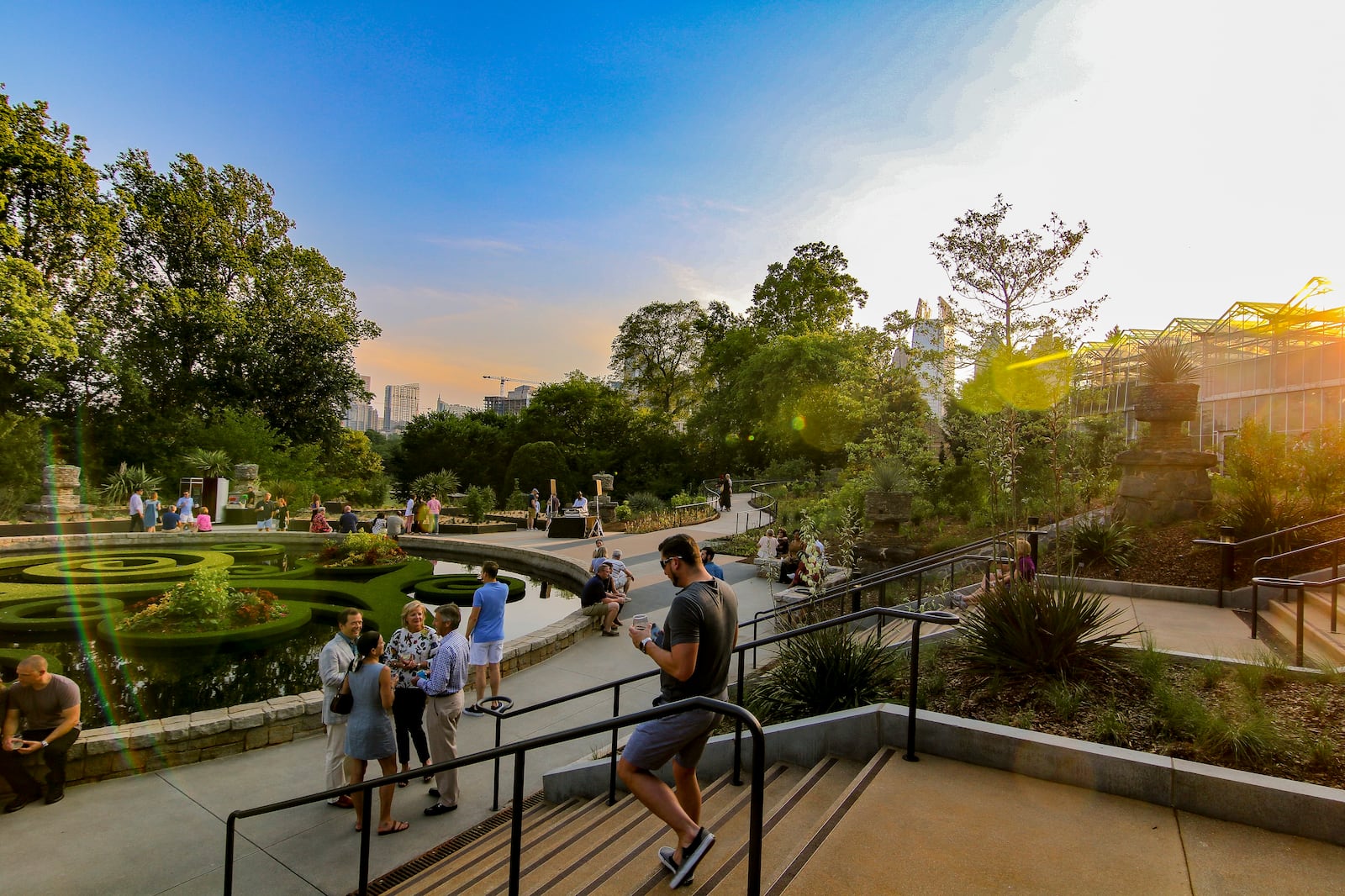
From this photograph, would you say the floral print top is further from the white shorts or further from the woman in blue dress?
the white shorts

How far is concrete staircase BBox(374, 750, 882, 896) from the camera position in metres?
2.93

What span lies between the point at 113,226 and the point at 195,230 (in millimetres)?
6067

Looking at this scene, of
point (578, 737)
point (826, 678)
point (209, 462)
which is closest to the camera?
point (578, 737)

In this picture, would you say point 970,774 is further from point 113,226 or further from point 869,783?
point 113,226

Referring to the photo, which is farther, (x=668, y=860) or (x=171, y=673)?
(x=171, y=673)

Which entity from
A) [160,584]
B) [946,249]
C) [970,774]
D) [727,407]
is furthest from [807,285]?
[970,774]

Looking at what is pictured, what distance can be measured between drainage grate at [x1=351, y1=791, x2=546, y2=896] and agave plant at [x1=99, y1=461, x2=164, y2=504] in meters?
26.6

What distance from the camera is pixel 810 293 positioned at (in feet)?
127

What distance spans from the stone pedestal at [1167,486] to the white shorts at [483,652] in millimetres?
10631

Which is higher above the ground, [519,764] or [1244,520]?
[1244,520]

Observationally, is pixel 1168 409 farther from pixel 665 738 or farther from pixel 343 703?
pixel 343 703

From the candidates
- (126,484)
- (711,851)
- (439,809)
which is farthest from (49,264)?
(711,851)

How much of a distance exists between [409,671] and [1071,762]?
456 centimetres

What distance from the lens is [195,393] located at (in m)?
32.2
